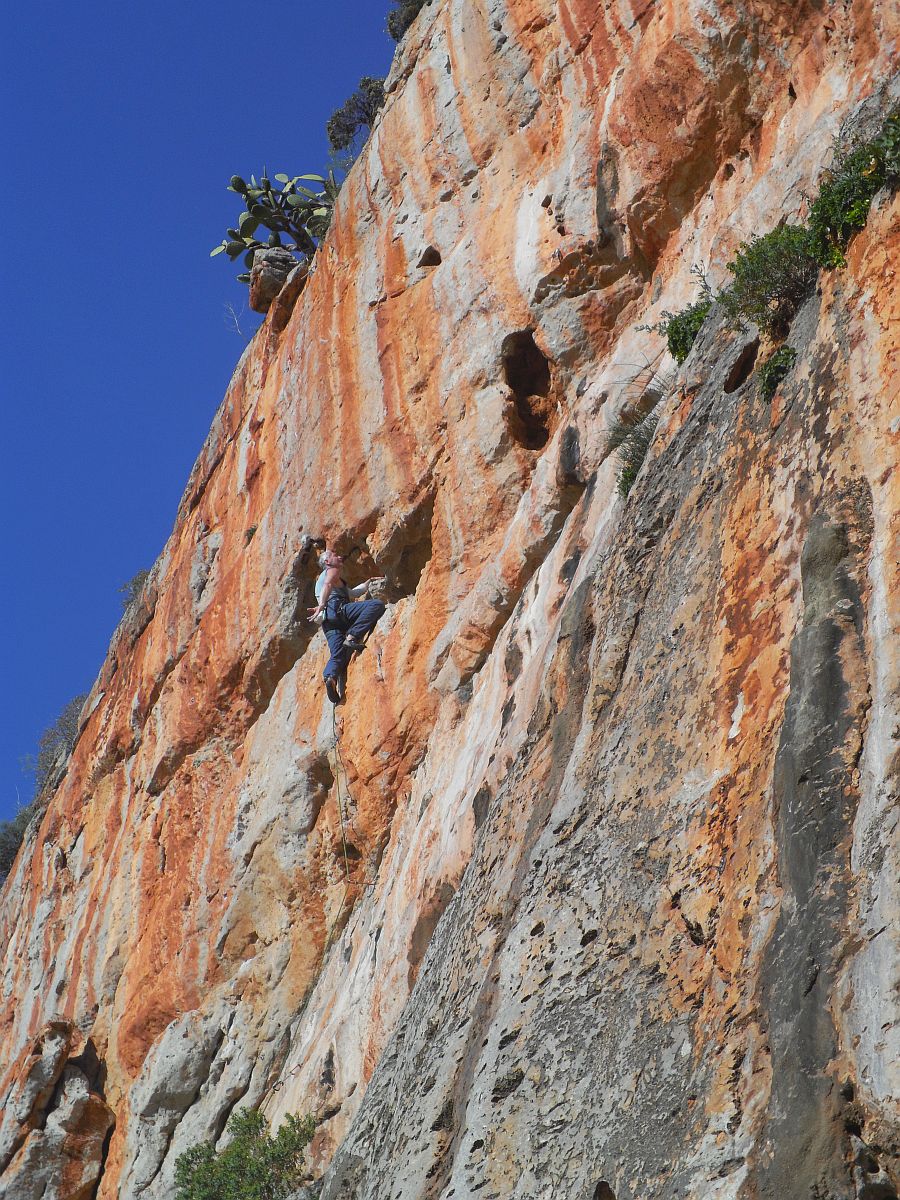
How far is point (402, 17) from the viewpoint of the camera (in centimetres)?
2227

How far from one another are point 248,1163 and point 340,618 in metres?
5.76

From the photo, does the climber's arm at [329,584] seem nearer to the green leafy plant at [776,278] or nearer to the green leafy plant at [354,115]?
the green leafy plant at [776,278]

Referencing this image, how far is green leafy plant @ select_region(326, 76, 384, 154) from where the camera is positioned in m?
25.5

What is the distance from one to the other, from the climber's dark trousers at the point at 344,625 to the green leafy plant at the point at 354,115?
14.0 metres

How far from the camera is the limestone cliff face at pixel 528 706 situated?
5.34 meters

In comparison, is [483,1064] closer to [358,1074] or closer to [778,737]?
[778,737]

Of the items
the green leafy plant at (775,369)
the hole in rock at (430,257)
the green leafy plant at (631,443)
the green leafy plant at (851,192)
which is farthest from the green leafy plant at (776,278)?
the hole in rock at (430,257)

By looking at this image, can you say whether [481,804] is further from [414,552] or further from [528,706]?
[414,552]

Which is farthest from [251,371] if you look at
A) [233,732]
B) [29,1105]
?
[29,1105]

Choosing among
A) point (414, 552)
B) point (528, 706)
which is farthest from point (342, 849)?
point (528, 706)

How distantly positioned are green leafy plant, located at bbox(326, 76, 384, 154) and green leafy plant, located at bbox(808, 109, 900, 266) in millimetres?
20167

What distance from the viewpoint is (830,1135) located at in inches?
176

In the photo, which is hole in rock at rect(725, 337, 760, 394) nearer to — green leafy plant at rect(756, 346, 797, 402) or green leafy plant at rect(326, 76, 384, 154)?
green leafy plant at rect(756, 346, 797, 402)

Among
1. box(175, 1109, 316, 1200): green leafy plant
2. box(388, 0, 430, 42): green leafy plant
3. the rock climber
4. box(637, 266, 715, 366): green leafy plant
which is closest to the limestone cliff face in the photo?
the rock climber
